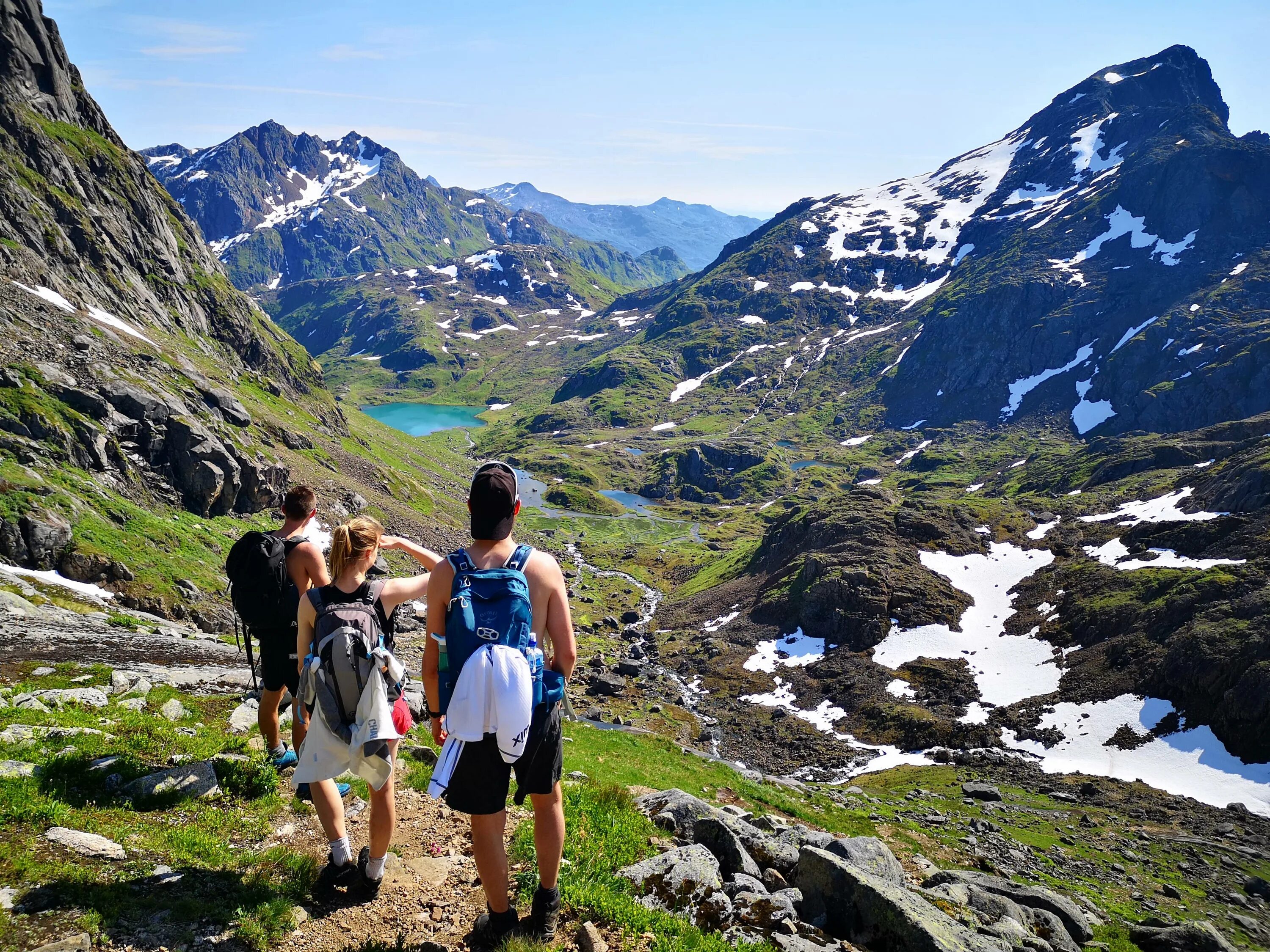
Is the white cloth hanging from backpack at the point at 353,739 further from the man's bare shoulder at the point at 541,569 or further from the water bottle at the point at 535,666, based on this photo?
the man's bare shoulder at the point at 541,569

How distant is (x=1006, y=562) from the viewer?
97812mm

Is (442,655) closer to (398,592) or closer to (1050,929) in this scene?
(398,592)

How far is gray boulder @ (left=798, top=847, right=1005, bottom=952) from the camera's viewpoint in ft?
35.1

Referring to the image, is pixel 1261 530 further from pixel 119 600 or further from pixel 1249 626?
pixel 119 600

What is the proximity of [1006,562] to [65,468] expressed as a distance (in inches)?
4229

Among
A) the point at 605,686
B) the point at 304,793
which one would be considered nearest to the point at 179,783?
the point at 304,793

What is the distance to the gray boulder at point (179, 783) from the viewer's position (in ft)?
31.8

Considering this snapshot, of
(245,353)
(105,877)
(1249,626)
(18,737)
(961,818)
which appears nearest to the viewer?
(105,877)

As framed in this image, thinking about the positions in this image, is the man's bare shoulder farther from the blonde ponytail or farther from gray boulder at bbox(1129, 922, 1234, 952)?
gray boulder at bbox(1129, 922, 1234, 952)

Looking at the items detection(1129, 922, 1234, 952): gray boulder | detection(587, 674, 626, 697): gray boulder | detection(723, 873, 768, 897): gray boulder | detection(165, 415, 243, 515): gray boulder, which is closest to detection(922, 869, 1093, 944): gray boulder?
detection(1129, 922, 1234, 952): gray boulder

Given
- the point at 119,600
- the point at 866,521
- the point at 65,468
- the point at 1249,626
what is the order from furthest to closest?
the point at 866,521
the point at 1249,626
the point at 65,468
the point at 119,600

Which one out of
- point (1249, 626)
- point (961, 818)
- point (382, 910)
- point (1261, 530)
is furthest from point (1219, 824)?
point (382, 910)

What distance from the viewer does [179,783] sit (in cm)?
990

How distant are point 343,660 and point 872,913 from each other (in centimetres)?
943
